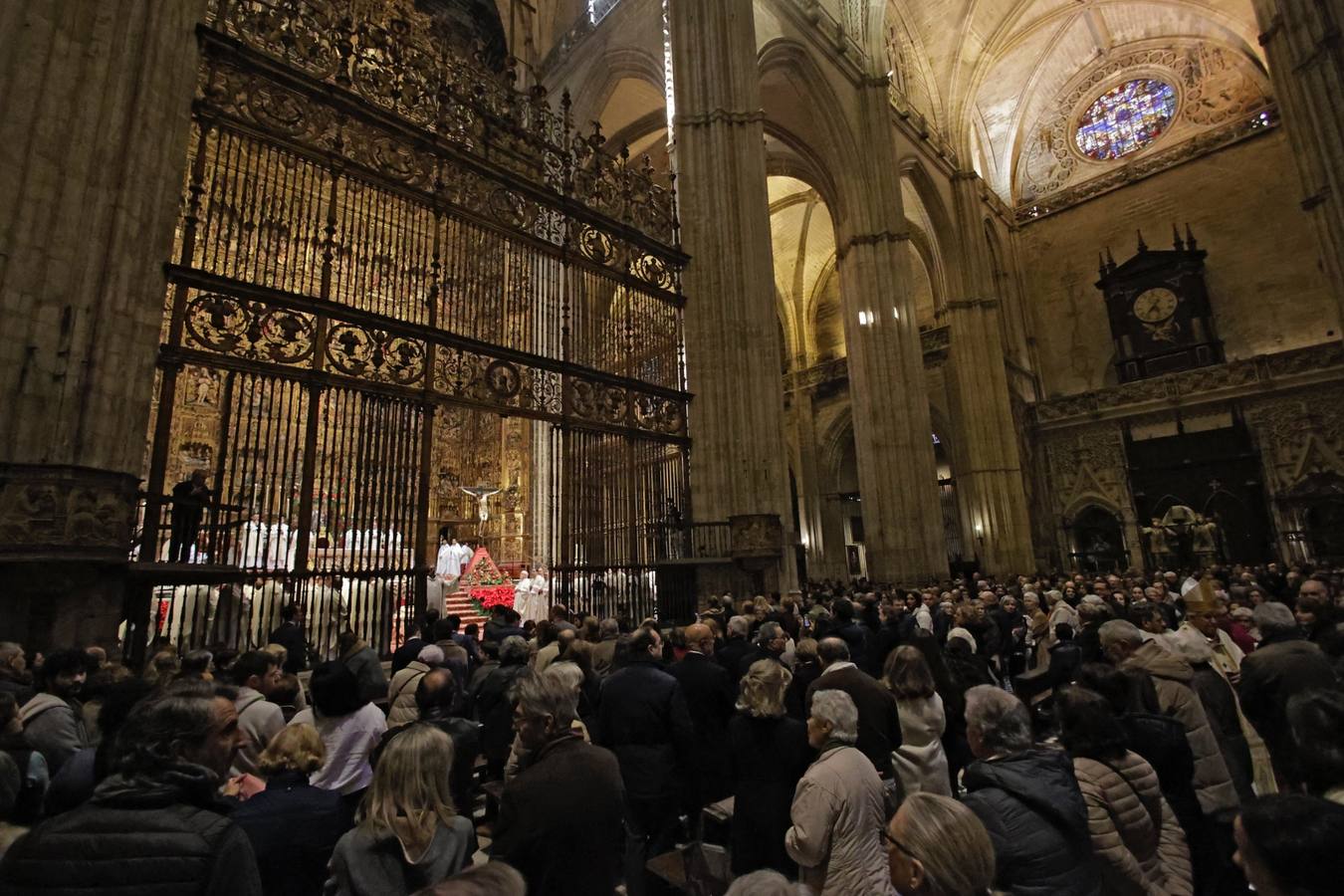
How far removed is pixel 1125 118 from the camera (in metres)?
24.9

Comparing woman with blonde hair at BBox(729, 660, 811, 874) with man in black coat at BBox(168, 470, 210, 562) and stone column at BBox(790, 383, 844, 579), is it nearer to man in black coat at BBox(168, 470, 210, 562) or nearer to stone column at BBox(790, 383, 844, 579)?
man in black coat at BBox(168, 470, 210, 562)

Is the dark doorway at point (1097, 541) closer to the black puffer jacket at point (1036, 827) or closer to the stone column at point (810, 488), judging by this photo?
the stone column at point (810, 488)

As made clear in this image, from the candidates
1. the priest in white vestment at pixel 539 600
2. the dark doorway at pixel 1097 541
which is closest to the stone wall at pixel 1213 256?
the dark doorway at pixel 1097 541

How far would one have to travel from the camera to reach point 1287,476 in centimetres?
1883

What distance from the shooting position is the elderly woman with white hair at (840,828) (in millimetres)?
2039

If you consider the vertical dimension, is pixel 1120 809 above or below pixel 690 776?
above

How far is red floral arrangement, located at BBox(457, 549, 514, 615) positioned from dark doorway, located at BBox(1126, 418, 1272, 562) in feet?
66.6

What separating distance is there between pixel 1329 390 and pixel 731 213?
62.4ft

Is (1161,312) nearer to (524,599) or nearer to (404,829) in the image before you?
(524,599)

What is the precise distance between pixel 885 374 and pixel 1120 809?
15.5 meters

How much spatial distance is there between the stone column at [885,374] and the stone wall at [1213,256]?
37.0 feet

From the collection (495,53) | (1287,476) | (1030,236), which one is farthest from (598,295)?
(1030,236)

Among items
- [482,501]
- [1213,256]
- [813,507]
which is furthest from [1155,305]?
[482,501]

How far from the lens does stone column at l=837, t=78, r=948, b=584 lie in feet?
51.6
